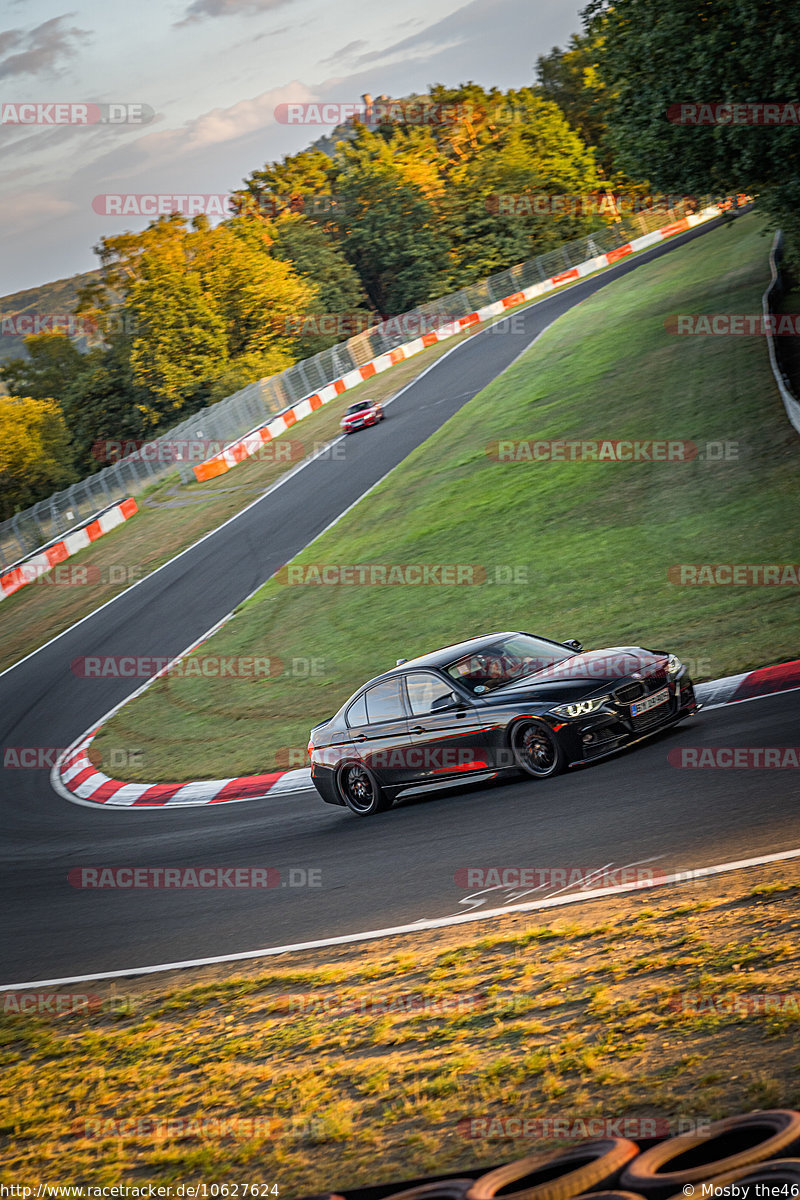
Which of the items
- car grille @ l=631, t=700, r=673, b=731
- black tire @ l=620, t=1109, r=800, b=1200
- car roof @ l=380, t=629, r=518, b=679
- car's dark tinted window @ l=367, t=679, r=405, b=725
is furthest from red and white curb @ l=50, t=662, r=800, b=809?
black tire @ l=620, t=1109, r=800, b=1200

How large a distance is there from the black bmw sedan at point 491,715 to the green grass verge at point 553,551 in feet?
7.16

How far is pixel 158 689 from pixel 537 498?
8423 mm

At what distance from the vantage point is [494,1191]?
13.4 ft

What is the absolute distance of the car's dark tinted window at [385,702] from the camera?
1177cm

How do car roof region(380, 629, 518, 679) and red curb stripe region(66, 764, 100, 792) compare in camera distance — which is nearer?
car roof region(380, 629, 518, 679)

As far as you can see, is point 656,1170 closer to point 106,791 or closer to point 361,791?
point 361,791

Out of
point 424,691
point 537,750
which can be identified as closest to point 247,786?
point 424,691

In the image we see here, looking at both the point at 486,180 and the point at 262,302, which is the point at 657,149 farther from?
the point at 486,180

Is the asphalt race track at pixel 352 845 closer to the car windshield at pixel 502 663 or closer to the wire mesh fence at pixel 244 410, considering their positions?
the car windshield at pixel 502 663

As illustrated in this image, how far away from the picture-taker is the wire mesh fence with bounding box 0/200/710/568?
3947cm

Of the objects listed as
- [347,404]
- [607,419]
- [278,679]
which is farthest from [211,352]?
[278,679]

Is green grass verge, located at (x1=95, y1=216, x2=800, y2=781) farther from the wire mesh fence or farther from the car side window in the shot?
the wire mesh fence

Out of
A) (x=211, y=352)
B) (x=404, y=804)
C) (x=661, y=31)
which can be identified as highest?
(x=211, y=352)

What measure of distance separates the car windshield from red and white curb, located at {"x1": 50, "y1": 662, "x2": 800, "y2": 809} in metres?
1.78
